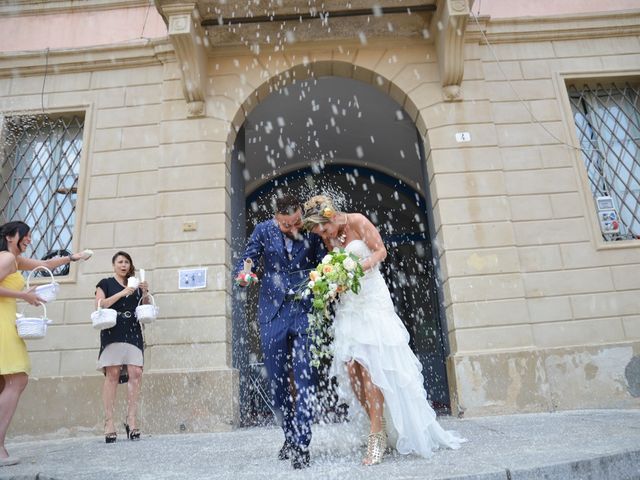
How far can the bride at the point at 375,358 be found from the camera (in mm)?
3613

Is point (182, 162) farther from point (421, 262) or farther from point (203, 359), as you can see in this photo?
point (421, 262)

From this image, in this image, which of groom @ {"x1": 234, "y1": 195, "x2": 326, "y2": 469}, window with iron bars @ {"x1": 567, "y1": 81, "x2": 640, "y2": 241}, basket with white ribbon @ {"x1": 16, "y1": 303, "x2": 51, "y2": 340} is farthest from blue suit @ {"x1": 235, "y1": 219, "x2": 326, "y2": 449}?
window with iron bars @ {"x1": 567, "y1": 81, "x2": 640, "y2": 241}

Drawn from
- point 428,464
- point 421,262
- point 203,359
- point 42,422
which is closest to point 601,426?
point 428,464

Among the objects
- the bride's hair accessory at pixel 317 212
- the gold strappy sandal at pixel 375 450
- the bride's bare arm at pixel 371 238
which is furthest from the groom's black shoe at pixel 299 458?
the bride's hair accessory at pixel 317 212

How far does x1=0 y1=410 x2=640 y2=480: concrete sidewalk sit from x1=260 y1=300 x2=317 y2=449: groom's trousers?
39cm

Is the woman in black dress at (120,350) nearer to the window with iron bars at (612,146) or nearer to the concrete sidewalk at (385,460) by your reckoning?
the concrete sidewalk at (385,460)

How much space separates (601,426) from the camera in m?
4.36

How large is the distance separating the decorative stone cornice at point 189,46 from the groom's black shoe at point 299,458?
5.13 metres

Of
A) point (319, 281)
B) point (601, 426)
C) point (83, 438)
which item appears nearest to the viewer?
point (319, 281)

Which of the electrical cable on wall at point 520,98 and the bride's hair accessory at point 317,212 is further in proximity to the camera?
the electrical cable on wall at point 520,98

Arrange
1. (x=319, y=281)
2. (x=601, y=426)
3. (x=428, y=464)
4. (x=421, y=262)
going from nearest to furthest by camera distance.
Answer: (x=428, y=464)
(x=319, y=281)
(x=601, y=426)
(x=421, y=262)

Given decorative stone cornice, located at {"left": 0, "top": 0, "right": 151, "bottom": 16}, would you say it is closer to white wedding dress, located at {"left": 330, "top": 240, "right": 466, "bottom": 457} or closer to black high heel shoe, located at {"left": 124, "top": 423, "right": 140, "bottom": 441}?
black high heel shoe, located at {"left": 124, "top": 423, "right": 140, "bottom": 441}

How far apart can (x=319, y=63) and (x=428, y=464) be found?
5.83 metres

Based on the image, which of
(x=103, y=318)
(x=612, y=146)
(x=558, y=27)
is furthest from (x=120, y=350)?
(x=558, y=27)
